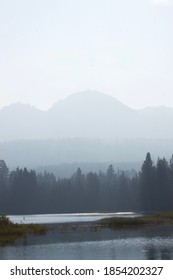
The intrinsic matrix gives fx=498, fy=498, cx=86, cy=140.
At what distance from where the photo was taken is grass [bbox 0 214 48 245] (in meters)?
55.2

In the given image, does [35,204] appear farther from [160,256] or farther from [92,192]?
[160,256]

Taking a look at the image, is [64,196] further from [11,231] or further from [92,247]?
[92,247]

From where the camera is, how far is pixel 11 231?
59344mm

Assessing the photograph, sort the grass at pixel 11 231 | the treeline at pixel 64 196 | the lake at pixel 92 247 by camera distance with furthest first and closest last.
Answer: the treeline at pixel 64 196
the grass at pixel 11 231
the lake at pixel 92 247

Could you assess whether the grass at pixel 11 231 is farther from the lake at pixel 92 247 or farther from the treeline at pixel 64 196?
the treeline at pixel 64 196

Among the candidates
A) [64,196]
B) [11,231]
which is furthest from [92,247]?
[64,196]

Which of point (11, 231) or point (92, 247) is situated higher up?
point (11, 231)

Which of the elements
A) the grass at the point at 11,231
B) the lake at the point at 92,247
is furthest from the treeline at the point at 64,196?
the lake at the point at 92,247

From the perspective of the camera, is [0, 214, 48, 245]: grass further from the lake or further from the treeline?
the treeline

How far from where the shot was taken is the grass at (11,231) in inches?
2172

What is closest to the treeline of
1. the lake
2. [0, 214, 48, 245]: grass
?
[0, 214, 48, 245]: grass

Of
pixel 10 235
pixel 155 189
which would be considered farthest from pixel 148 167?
pixel 10 235
